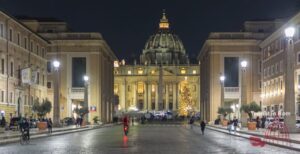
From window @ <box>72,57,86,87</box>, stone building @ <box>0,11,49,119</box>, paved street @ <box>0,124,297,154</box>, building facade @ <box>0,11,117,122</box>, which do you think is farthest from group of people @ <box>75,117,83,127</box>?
paved street @ <box>0,124,297,154</box>

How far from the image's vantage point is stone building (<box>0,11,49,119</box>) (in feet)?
233

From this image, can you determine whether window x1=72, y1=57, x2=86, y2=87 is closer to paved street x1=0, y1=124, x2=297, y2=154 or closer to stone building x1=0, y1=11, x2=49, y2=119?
stone building x1=0, y1=11, x2=49, y2=119

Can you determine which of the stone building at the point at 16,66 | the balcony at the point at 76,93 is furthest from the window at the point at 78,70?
the stone building at the point at 16,66

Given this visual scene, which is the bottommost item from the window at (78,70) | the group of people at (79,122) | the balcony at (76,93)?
the group of people at (79,122)

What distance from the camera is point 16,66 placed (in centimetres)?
7831

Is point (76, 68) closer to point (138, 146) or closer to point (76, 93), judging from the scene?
point (76, 93)

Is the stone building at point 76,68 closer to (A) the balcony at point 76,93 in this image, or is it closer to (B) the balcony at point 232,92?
(A) the balcony at point 76,93

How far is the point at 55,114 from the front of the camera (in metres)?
68.3

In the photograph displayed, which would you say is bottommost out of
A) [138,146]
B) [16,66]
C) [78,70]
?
[138,146]

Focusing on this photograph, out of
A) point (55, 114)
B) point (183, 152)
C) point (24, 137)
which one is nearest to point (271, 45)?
point (55, 114)

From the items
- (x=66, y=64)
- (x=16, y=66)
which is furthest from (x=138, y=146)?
(x=66, y=64)

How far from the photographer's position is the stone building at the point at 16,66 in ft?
233

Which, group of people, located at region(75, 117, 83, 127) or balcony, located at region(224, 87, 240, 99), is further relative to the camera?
balcony, located at region(224, 87, 240, 99)

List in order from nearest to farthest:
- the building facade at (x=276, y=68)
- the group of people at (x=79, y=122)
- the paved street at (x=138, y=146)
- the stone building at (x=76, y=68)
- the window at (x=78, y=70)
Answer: the paved street at (x=138, y=146) → the building facade at (x=276, y=68) → the group of people at (x=79, y=122) → the stone building at (x=76, y=68) → the window at (x=78, y=70)
